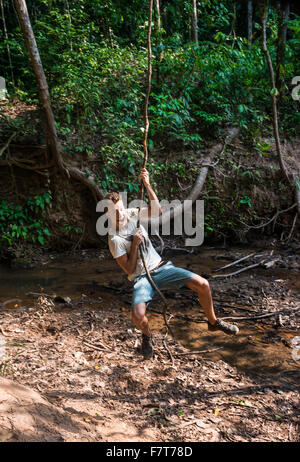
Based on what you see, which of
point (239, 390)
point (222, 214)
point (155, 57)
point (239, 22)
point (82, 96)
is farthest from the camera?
point (239, 22)

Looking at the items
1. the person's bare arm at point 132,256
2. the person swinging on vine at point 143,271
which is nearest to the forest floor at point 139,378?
the person swinging on vine at point 143,271

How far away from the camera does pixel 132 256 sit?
3131 mm

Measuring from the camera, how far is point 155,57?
8.63 m

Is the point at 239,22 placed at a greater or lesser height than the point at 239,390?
greater

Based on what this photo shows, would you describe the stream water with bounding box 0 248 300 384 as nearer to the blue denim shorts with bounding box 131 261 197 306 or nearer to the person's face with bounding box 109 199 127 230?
the blue denim shorts with bounding box 131 261 197 306

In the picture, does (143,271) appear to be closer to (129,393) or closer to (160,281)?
(160,281)

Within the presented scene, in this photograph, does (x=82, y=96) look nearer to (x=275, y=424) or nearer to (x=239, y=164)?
(x=239, y=164)

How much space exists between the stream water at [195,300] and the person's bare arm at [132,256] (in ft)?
3.75

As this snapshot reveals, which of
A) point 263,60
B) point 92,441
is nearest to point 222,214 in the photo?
point 263,60

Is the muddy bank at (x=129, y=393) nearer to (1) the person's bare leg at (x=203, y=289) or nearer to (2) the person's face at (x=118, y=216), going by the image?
(1) the person's bare leg at (x=203, y=289)

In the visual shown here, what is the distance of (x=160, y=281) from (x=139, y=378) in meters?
0.92

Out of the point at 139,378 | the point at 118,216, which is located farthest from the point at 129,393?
the point at 118,216

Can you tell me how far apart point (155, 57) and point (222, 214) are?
4.63 meters

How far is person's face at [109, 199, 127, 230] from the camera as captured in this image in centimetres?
326
